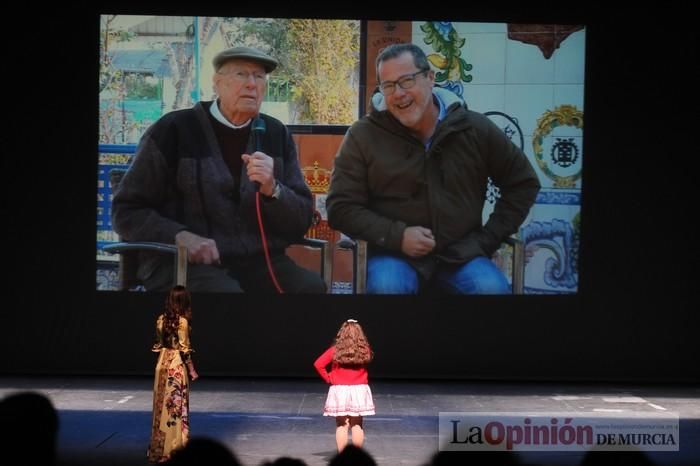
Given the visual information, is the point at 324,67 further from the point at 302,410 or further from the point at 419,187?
the point at 302,410

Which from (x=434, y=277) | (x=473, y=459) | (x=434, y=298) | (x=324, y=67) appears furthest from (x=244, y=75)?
(x=473, y=459)

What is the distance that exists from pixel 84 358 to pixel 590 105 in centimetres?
700

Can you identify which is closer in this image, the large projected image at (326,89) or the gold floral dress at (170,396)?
the gold floral dress at (170,396)

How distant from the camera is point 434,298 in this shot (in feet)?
45.4

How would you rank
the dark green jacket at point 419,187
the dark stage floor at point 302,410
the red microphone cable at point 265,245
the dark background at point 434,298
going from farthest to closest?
the dark background at point 434,298 < the dark green jacket at point 419,187 < the red microphone cable at point 265,245 < the dark stage floor at point 302,410

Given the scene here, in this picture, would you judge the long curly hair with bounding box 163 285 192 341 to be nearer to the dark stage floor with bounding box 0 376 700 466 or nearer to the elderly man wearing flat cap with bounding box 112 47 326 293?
the dark stage floor with bounding box 0 376 700 466

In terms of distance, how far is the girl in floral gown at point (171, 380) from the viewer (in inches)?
351

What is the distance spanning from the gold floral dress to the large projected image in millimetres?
4752

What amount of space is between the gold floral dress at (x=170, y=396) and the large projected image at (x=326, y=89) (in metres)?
4.75

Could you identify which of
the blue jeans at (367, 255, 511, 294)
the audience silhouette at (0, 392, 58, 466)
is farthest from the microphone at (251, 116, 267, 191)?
the audience silhouette at (0, 392, 58, 466)

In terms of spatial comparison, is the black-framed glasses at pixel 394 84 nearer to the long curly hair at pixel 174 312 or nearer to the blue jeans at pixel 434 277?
the blue jeans at pixel 434 277

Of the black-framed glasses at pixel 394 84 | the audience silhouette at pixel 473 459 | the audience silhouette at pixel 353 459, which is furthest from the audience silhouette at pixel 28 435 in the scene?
the black-framed glasses at pixel 394 84

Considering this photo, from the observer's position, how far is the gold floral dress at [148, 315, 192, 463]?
29.2ft

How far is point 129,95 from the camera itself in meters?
13.8
